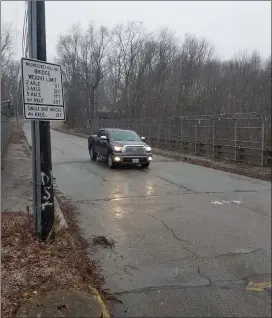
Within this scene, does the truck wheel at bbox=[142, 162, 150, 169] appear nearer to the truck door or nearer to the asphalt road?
the truck door

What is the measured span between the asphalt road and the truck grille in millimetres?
3131

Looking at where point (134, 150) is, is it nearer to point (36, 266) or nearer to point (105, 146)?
point (105, 146)

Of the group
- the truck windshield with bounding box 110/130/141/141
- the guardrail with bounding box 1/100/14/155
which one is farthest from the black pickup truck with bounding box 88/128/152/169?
the guardrail with bounding box 1/100/14/155

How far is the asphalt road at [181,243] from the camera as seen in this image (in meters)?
4.18

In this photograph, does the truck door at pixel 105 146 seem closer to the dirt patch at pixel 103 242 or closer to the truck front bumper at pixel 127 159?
the truck front bumper at pixel 127 159

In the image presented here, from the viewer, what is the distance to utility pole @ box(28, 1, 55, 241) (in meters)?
5.12

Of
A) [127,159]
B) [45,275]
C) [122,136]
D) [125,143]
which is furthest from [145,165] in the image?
[45,275]

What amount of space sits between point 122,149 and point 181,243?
9.84m

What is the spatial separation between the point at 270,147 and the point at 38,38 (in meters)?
14.9

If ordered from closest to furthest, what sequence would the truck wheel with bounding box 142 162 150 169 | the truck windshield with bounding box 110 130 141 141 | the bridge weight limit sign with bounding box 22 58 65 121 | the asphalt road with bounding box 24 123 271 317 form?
the asphalt road with bounding box 24 123 271 317
the bridge weight limit sign with bounding box 22 58 65 121
the truck wheel with bounding box 142 162 150 169
the truck windshield with bounding box 110 130 141 141

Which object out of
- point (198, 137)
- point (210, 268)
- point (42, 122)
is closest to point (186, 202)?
point (210, 268)

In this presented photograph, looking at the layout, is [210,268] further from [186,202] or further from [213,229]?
→ [186,202]

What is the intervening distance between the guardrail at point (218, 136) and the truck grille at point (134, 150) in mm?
5253

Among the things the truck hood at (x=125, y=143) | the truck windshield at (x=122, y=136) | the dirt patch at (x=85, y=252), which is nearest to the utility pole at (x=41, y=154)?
the dirt patch at (x=85, y=252)
